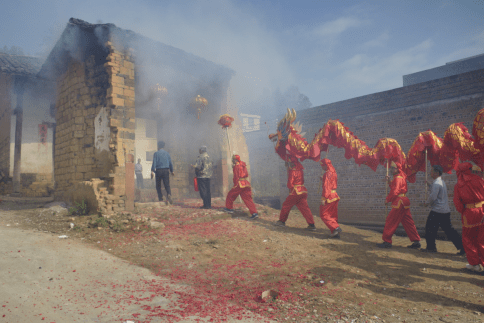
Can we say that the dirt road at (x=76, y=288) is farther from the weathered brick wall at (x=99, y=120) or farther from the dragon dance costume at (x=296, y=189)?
the dragon dance costume at (x=296, y=189)

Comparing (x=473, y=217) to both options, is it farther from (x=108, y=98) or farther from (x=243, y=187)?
(x=108, y=98)

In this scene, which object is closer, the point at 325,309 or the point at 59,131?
the point at 325,309

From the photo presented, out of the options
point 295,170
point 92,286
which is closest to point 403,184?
point 295,170

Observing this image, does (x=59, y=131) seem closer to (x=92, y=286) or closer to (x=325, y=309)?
(x=92, y=286)

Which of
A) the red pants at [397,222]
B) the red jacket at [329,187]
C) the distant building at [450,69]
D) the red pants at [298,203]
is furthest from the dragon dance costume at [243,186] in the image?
the distant building at [450,69]

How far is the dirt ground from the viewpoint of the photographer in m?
3.22

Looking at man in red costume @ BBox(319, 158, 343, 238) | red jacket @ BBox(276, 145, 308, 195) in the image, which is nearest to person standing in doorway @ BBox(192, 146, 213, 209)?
red jacket @ BBox(276, 145, 308, 195)

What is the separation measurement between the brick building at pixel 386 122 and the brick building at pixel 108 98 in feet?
13.4

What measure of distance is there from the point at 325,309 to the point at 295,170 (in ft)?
13.7

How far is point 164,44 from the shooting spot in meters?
9.09

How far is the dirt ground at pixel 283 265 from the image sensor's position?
127 inches

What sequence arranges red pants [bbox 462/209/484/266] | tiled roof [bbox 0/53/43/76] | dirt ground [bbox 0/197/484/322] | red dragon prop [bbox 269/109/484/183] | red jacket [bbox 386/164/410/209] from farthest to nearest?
tiled roof [bbox 0/53/43/76]
red jacket [bbox 386/164/410/209]
red dragon prop [bbox 269/109/484/183]
red pants [bbox 462/209/484/266]
dirt ground [bbox 0/197/484/322]

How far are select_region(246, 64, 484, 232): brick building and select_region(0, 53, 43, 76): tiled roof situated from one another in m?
11.5

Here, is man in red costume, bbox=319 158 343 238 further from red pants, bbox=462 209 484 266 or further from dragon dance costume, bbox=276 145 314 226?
red pants, bbox=462 209 484 266
